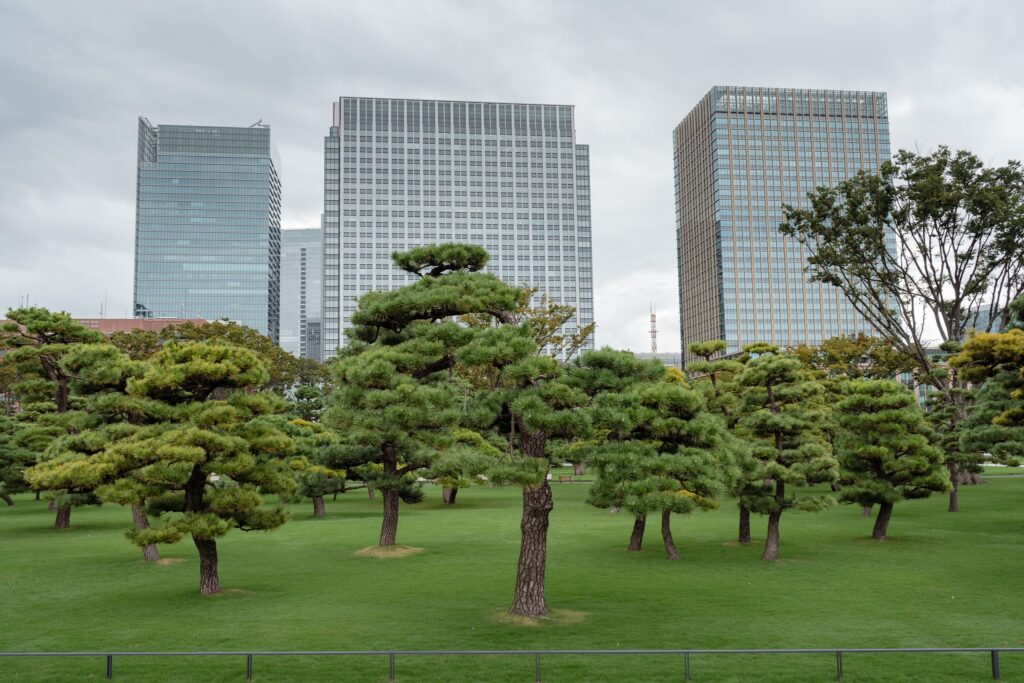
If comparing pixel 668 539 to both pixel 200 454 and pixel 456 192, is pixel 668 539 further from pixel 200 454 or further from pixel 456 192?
pixel 456 192

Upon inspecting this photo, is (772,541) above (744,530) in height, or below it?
above

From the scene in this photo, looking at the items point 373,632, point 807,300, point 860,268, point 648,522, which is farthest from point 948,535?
point 807,300

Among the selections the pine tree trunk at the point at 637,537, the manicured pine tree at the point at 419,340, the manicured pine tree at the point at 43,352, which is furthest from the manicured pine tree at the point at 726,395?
the manicured pine tree at the point at 43,352

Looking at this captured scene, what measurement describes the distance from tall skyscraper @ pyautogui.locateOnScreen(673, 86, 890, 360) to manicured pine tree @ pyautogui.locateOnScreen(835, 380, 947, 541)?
488ft

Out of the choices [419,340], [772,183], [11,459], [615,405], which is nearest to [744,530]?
[615,405]

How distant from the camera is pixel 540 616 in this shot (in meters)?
16.3

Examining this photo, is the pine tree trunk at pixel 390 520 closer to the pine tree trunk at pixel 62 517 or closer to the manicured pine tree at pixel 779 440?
the manicured pine tree at pixel 779 440

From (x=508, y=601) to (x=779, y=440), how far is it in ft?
39.4

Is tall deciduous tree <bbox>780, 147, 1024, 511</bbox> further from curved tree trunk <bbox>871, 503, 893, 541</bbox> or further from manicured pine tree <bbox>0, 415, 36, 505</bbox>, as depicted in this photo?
manicured pine tree <bbox>0, 415, 36, 505</bbox>

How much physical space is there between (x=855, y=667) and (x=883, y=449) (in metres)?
15.8

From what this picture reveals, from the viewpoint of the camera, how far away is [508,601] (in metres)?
18.4

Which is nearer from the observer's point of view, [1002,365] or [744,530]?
[1002,365]

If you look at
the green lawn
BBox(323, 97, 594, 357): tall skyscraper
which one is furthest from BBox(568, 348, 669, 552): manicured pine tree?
BBox(323, 97, 594, 357): tall skyscraper

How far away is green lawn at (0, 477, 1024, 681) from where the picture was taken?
13109 millimetres
